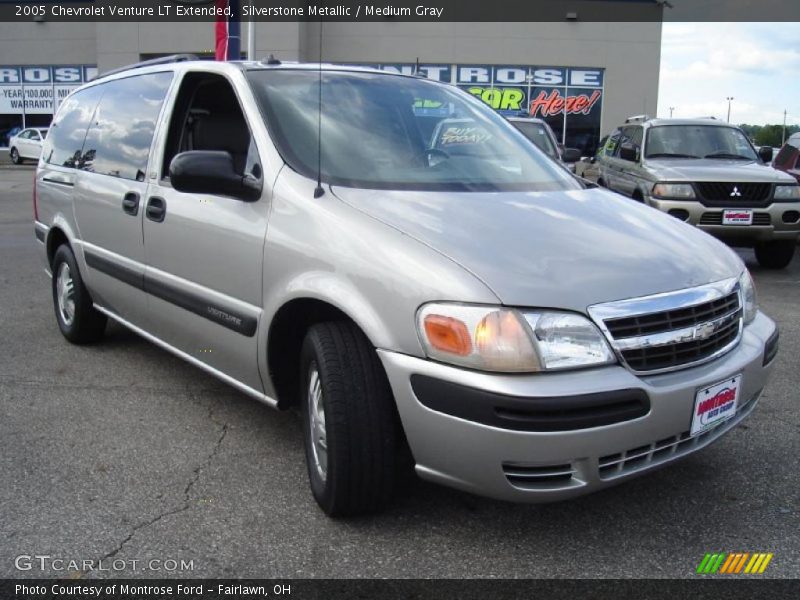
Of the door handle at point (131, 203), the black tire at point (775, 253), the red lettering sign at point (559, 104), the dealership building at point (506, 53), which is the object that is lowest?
the black tire at point (775, 253)

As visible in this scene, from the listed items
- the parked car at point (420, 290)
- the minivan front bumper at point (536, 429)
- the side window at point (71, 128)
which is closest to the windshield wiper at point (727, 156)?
the parked car at point (420, 290)

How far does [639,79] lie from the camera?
1138 inches

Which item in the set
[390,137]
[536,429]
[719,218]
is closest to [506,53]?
[719,218]

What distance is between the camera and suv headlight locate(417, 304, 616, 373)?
96.4 inches

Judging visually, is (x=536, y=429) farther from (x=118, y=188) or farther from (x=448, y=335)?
(x=118, y=188)

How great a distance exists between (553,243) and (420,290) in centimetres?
56

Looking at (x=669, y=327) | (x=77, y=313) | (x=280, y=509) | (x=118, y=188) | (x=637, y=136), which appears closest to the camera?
(x=669, y=327)

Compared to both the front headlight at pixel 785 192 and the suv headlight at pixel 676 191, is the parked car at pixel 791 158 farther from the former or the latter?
the suv headlight at pixel 676 191

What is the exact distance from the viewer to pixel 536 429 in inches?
95.0

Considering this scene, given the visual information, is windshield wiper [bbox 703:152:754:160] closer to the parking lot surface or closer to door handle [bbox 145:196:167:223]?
the parking lot surface

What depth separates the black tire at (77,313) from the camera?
16.8 feet

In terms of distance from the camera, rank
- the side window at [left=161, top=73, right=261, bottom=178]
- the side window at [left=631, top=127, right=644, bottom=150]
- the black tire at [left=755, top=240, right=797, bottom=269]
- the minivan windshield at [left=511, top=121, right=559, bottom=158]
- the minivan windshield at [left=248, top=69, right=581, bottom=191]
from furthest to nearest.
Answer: the minivan windshield at [left=511, top=121, right=559, bottom=158] → the side window at [left=631, top=127, right=644, bottom=150] → the black tire at [left=755, top=240, right=797, bottom=269] → the side window at [left=161, top=73, right=261, bottom=178] → the minivan windshield at [left=248, top=69, right=581, bottom=191]

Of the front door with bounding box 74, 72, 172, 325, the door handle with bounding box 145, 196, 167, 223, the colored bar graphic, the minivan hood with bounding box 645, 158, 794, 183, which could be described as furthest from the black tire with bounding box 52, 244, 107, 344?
the minivan hood with bounding box 645, 158, 794, 183

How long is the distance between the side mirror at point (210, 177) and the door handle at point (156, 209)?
2.17 ft
